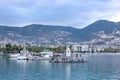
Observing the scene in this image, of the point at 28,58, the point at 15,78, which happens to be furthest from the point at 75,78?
the point at 28,58

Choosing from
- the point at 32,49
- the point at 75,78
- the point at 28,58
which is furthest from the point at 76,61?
the point at 32,49

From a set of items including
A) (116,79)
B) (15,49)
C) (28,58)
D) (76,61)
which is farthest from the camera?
(15,49)

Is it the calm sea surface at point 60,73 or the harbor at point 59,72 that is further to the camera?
the harbor at point 59,72

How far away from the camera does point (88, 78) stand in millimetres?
47500

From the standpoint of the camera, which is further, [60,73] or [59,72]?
[59,72]

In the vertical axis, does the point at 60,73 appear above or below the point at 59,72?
below

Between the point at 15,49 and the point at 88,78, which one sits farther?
the point at 15,49

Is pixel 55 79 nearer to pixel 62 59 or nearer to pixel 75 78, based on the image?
pixel 75 78

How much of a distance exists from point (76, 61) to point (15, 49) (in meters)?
65.7

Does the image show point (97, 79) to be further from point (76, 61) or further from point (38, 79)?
point (76, 61)

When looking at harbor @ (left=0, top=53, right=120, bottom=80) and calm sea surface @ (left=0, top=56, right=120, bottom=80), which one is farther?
harbor @ (left=0, top=53, right=120, bottom=80)

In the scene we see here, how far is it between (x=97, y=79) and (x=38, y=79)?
813 cm

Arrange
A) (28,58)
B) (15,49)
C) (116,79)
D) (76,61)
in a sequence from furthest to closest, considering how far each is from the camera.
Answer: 1. (15,49)
2. (28,58)
3. (76,61)
4. (116,79)

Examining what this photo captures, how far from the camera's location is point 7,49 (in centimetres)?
15350
